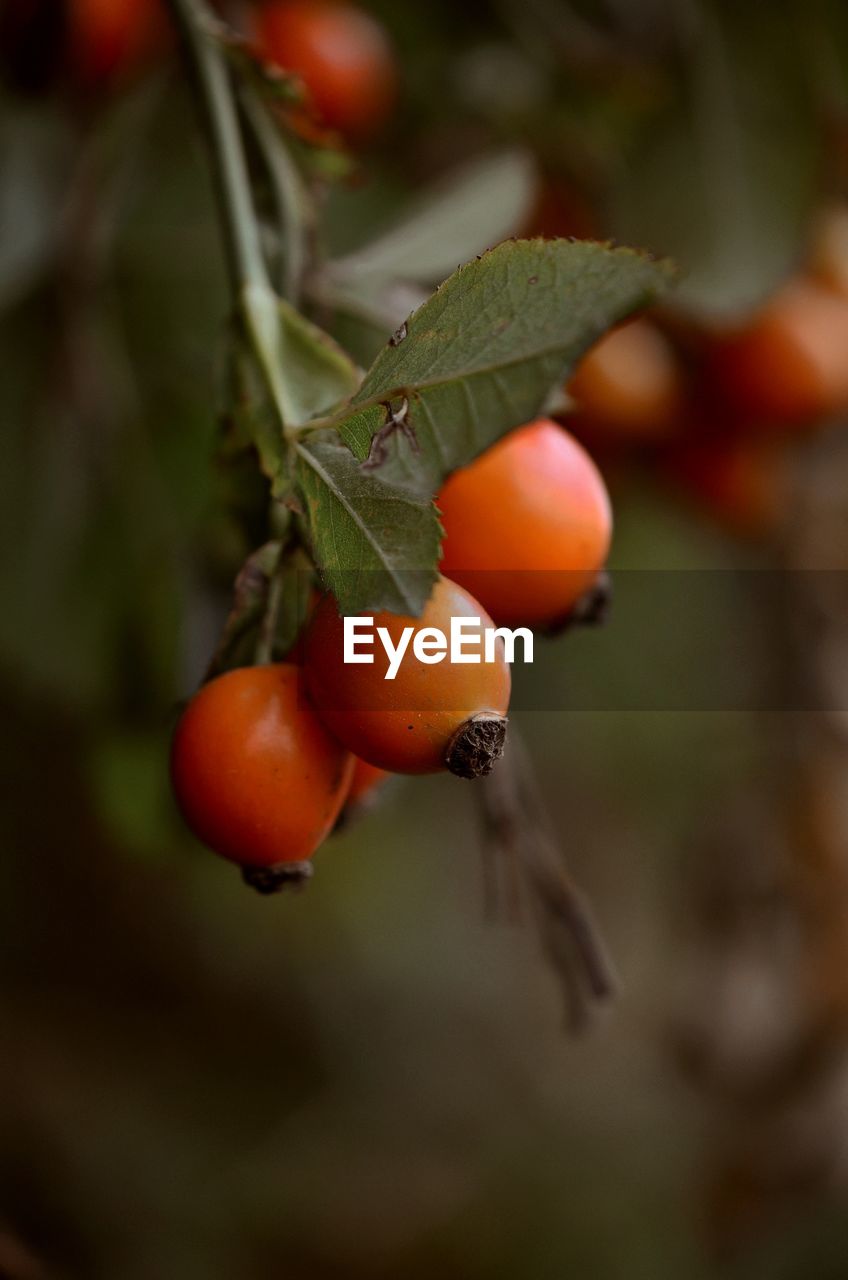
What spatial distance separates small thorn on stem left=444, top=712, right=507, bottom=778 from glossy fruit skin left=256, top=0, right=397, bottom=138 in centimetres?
88

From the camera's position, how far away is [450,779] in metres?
1.96

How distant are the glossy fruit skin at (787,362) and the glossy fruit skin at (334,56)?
0.44 metres

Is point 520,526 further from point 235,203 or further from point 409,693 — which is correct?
point 235,203

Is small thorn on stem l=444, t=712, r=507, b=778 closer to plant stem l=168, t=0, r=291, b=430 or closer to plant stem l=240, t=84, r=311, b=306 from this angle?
plant stem l=168, t=0, r=291, b=430

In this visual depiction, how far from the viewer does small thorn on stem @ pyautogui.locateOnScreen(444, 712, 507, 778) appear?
459mm

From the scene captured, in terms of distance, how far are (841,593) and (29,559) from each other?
1.09m

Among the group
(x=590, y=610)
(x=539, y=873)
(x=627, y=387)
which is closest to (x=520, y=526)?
(x=590, y=610)

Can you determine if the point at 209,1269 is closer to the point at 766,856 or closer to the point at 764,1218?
the point at 764,1218

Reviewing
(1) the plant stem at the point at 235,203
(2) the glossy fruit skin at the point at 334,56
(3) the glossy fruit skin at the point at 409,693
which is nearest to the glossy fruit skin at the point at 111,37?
(2) the glossy fruit skin at the point at 334,56

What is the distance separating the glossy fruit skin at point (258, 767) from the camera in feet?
1.63

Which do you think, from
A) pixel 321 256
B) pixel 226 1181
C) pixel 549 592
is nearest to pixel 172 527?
pixel 321 256

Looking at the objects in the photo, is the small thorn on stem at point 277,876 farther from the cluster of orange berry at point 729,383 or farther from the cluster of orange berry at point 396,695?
the cluster of orange berry at point 729,383

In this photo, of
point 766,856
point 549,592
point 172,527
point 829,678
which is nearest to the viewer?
point 549,592

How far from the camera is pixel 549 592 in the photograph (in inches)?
21.9
